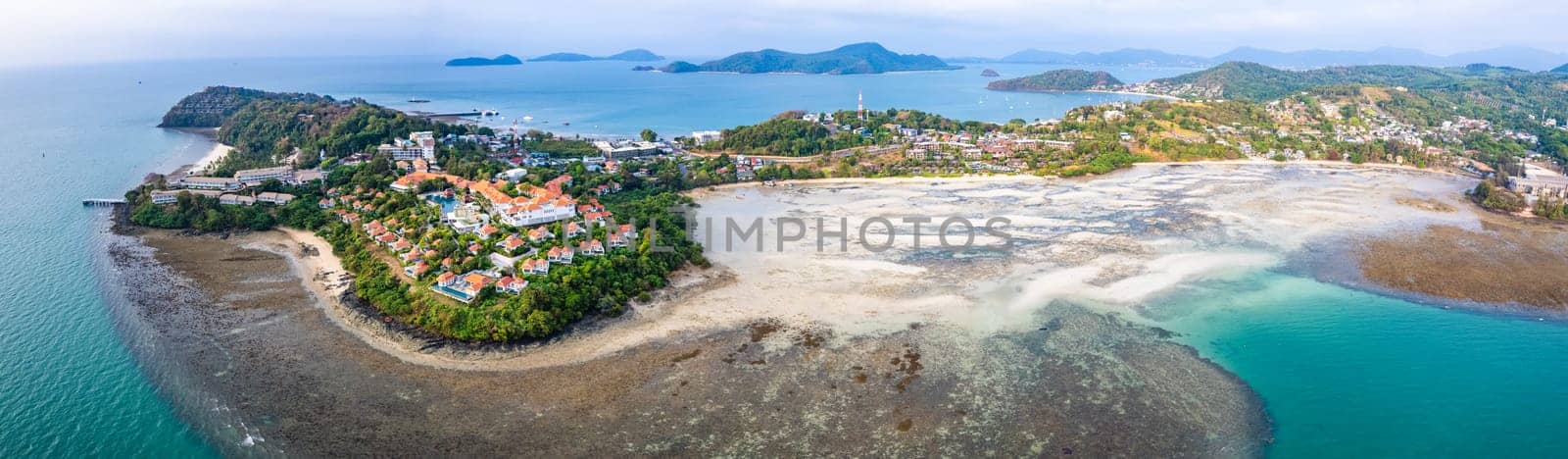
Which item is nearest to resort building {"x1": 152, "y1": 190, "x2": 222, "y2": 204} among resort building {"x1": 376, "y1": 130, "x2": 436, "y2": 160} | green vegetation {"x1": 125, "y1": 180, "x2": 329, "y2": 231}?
green vegetation {"x1": 125, "y1": 180, "x2": 329, "y2": 231}

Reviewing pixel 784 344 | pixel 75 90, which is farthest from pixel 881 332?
pixel 75 90

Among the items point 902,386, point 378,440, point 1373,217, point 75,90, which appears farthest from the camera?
point 75,90

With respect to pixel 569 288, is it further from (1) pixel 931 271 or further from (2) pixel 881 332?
(1) pixel 931 271

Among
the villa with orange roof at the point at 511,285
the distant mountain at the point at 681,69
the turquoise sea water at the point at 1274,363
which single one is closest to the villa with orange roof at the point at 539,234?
the villa with orange roof at the point at 511,285

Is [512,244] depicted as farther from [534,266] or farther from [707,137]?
[707,137]

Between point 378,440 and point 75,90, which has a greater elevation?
point 75,90

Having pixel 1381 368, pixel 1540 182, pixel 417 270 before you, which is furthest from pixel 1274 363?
pixel 1540 182

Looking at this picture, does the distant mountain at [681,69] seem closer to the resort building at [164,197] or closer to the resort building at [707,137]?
the resort building at [707,137]
